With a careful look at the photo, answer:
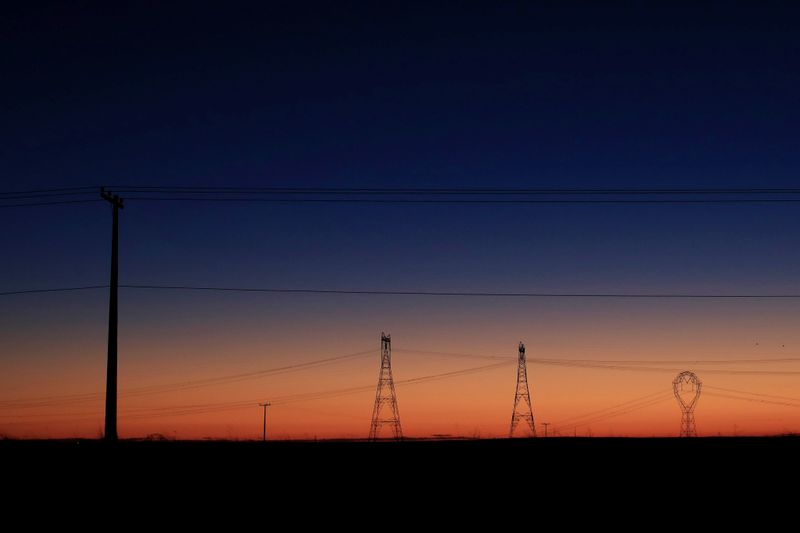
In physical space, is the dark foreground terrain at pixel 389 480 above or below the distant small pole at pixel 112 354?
below

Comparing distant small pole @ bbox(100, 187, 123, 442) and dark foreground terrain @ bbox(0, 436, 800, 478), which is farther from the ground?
distant small pole @ bbox(100, 187, 123, 442)

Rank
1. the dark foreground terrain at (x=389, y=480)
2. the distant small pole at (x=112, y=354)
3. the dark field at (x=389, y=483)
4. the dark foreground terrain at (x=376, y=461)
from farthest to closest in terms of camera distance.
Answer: the distant small pole at (x=112, y=354)
the dark foreground terrain at (x=376, y=461)
the dark foreground terrain at (x=389, y=480)
the dark field at (x=389, y=483)

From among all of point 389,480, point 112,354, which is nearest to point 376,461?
point 389,480

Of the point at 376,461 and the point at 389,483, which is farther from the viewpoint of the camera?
the point at 376,461

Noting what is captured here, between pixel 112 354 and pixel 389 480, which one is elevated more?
pixel 112 354

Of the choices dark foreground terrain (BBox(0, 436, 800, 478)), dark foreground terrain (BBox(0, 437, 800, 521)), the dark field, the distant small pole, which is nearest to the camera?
the dark field

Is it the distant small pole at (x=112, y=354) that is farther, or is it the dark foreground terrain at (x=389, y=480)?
the distant small pole at (x=112, y=354)

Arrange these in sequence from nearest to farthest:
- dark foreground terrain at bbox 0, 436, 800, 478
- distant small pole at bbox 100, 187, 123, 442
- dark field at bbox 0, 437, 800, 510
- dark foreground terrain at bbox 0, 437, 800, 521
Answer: dark field at bbox 0, 437, 800, 510 → dark foreground terrain at bbox 0, 437, 800, 521 → dark foreground terrain at bbox 0, 436, 800, 478 → distant small pole at bbox 100, 187, 123, 442

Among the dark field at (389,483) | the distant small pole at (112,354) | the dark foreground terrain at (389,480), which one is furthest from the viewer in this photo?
the distant small pole at (112,354)

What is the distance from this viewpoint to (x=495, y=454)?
158ft

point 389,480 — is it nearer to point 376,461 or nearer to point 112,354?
point 376,461

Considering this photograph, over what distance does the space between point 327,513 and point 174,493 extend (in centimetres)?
667

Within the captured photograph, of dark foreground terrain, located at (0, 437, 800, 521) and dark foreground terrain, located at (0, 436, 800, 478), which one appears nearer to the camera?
dark foreground terrain, located at (0, 437, 800, 521)

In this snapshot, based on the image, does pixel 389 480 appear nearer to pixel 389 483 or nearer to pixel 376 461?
pixel 389 483
